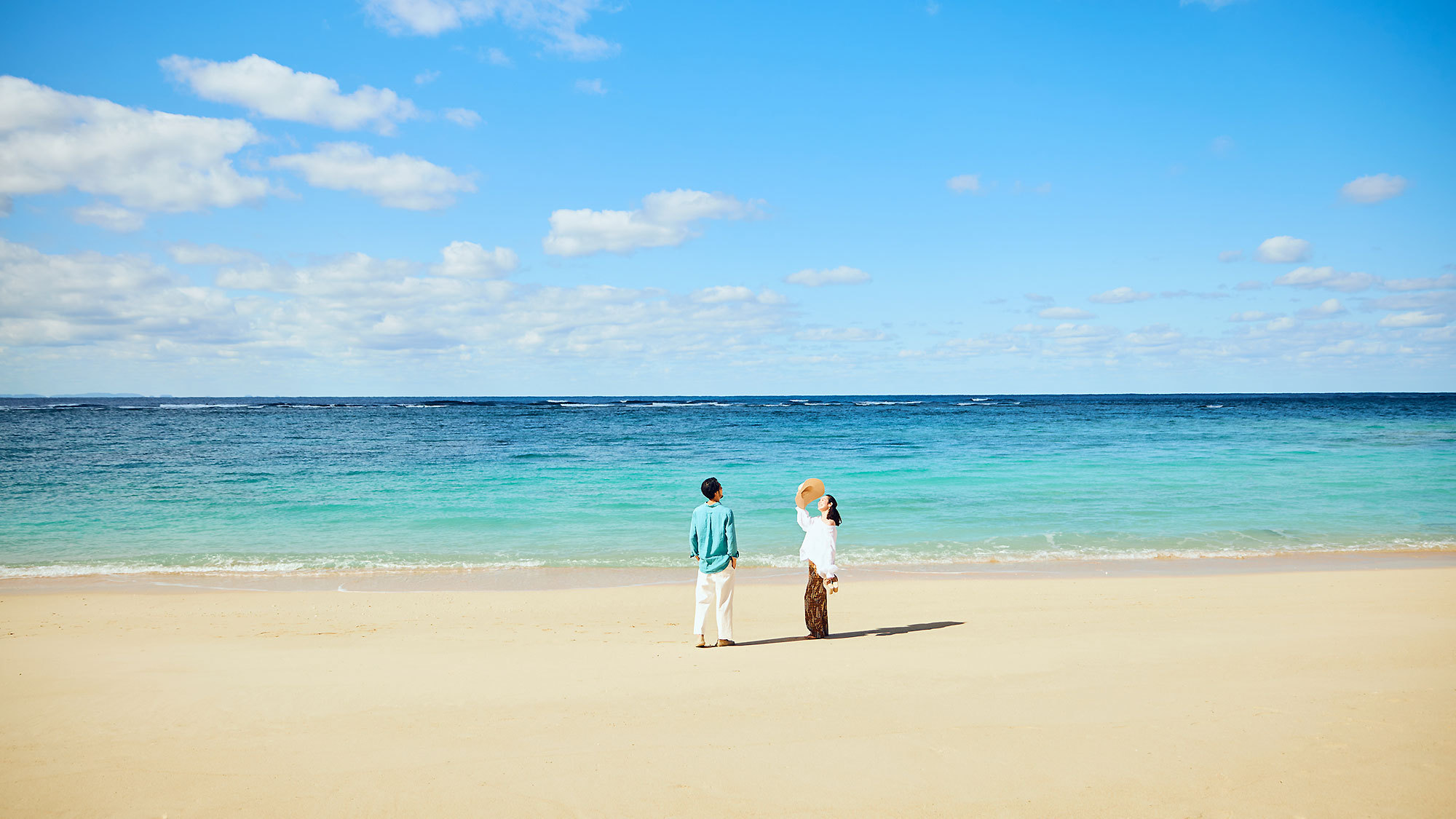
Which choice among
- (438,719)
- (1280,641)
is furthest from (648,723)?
(1280,641)

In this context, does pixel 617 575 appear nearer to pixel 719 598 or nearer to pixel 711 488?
pixel 719 598

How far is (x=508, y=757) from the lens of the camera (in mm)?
4527

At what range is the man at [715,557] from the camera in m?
7.33

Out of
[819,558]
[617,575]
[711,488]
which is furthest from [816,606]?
[617,575]

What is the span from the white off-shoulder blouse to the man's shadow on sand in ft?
2.65

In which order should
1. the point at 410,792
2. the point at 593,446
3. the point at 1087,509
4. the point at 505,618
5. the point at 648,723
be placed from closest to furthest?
the point at 410,792
the point at 648,723
the point at 505,618
the point at 1087,509
the point at 593,446

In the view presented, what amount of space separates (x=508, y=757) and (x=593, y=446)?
29.0m

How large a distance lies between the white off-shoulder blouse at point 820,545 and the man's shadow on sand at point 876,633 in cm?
81

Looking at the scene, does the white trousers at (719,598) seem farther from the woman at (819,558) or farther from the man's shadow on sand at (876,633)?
the woman at (819,558)

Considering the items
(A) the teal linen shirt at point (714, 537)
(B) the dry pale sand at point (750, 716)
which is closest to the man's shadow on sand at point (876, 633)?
(B) the dry pale sand at point (750, 716)

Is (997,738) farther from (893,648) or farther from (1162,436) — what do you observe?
(1162,436)

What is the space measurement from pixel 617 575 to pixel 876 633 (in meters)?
5.02

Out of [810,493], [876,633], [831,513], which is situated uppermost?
[810,493]

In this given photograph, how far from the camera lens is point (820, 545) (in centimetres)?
759
